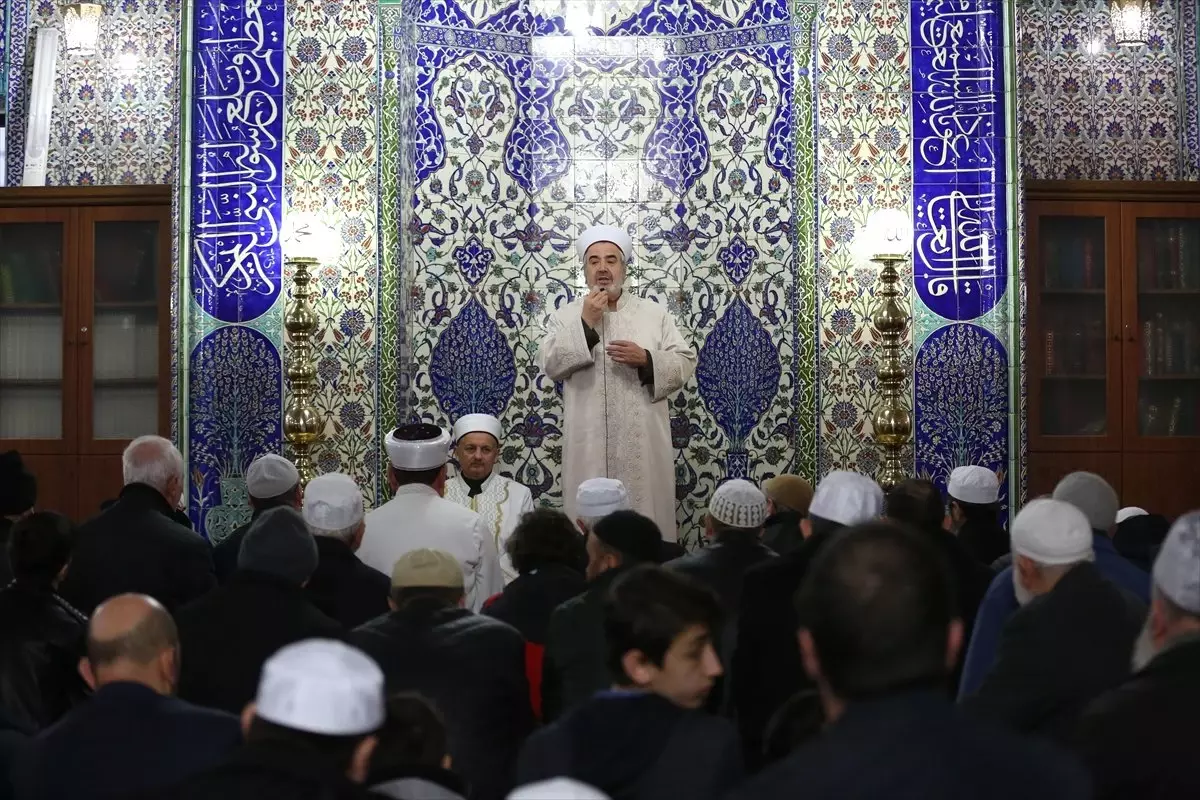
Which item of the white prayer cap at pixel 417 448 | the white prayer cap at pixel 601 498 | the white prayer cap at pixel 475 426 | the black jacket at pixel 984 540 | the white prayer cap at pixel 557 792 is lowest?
the white prayer cap at pixel 557 792

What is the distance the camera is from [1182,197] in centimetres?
881

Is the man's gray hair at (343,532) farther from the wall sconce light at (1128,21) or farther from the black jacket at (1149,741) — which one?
the wall sconce light at (1128,21)

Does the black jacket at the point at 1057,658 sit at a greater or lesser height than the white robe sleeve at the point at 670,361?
lesser

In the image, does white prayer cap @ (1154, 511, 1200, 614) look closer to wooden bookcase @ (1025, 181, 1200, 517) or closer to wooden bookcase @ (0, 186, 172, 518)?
wooden bookcase @ (1025, 181, 1200, 517)

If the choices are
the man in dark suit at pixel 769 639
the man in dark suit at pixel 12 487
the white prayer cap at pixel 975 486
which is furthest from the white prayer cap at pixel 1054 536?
the man in dark suit at pixel 12 487

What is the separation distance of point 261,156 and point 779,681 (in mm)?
4931

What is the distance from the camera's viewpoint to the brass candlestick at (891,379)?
7891 millimetres

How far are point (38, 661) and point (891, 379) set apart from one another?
502cm

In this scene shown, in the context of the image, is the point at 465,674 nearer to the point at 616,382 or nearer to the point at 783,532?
the point at 783,532

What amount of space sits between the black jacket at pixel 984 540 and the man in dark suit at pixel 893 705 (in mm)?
3234

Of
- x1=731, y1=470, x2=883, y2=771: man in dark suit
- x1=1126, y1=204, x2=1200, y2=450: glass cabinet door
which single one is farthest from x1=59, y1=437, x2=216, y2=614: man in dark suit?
x1=1126, y1=204, x2=1200, y2=450: glass cabinet door

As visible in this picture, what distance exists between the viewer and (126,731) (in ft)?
9.20

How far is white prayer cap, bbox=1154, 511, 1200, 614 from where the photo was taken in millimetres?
2531

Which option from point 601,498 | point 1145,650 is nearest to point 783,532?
point 601,498
